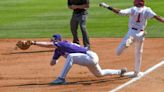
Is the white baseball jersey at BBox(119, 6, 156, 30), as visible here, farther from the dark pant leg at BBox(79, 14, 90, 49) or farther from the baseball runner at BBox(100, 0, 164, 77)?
the dark pant leg at BBox(79, 14, 90, 49)

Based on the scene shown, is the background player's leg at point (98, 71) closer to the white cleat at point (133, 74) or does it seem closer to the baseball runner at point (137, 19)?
the white cleat at point (133, 74)

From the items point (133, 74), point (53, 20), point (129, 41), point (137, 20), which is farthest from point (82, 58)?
point (53, 20)

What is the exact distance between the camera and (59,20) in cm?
2036

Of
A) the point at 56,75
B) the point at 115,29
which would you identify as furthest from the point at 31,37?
the point at 56,75

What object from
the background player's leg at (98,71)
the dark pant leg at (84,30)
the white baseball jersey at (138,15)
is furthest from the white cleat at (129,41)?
the dark pant leg at (84,30)

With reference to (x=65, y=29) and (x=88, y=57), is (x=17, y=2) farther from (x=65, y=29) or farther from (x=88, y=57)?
(x=88, y=57)

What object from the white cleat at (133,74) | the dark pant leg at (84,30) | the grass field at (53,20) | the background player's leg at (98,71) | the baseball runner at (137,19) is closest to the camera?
the background player's leg at (98,71)

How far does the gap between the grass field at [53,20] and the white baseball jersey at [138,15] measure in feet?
18.0

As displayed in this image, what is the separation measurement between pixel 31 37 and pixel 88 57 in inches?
254

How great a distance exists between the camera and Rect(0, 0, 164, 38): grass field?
695 inches

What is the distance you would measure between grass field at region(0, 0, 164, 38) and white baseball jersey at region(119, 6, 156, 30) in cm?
549

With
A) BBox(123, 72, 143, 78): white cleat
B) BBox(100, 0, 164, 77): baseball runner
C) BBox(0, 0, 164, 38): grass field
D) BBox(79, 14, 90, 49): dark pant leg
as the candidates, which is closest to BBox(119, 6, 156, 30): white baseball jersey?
BBox(100, 0, 164, 77): baseball runner

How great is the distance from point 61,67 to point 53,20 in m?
7.87

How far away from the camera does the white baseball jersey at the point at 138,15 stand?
1106 cm
